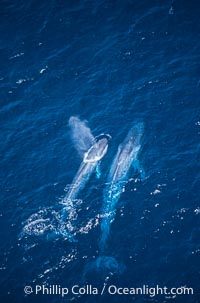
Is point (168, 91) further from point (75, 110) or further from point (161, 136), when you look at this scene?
point (75, 110)

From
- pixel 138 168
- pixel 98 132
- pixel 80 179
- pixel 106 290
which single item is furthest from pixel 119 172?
pixel 106 290

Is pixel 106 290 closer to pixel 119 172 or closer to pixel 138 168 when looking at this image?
pixel 119 172

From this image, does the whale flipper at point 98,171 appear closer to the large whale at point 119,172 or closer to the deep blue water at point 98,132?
the deep blue water at point 98,132

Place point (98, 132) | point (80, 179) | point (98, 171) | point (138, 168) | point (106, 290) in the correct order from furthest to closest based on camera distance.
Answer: point (98, 132), point (98, 171), point (80, 179), point (138, 168), point (106, 290)

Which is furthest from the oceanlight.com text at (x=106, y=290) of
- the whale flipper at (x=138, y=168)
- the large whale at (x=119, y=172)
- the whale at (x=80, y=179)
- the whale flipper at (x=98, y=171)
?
the whale flipper at (x=98, y=171)

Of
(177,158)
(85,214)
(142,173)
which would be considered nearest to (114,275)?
(85,214)

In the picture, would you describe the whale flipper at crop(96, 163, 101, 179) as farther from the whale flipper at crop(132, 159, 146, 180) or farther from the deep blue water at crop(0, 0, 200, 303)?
the whale flipper at crop(132, 159, 146, 180)
